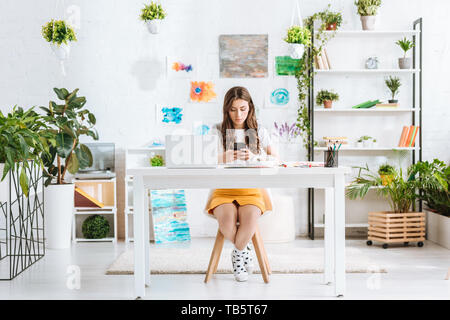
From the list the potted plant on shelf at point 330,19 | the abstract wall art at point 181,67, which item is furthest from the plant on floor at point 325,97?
the abstract wall art at point 181,67

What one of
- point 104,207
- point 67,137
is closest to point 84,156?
point 67,137

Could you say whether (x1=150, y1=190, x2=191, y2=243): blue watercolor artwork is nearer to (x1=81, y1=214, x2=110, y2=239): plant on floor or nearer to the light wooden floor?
(x1=81, y1=214, x2=110, y2=239): plant on floor

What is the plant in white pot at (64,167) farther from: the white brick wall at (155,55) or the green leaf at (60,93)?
the white brick wall at (155,55)

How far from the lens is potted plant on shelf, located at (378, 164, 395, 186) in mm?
4449

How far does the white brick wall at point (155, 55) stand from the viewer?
484cm

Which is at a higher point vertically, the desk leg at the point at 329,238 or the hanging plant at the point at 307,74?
the hanging plant at the point at 307,74

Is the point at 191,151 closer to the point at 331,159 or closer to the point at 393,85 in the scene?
the point at 331,159

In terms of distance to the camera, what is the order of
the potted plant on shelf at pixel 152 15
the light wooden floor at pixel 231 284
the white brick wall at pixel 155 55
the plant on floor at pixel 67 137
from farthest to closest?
the white brick wall at pixel 155 55, the potted plant on shelf at pixel 152 15, the plant on floor at pixel 67 137, the light wooden floor at pixel 231 284

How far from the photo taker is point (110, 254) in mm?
4145

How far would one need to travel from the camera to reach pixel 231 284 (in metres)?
3.13

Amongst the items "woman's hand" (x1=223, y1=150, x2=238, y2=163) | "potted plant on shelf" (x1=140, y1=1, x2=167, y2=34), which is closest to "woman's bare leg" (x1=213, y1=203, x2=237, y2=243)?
"woman's hand" (x1=223, y1=150, x2=238, y2=163)

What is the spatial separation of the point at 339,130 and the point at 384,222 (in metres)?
1.04

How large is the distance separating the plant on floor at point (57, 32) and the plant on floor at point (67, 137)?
468 mm

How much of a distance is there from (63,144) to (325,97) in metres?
2.34
